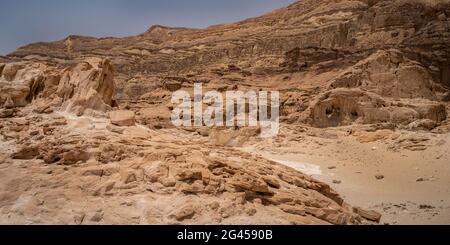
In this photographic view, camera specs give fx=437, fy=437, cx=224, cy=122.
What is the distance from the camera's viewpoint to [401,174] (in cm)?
1313

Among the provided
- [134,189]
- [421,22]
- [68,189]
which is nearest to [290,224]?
[134,189]

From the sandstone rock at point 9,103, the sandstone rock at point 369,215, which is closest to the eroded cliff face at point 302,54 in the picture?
the sandstone rock at point 9,103

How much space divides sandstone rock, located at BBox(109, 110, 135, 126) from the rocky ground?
2 centimetres

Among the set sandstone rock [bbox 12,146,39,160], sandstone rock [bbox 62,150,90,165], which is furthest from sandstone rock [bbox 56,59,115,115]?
sandstone rock [bbox 62,150,90,165]

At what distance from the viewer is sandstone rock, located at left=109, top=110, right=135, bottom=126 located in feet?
29.0

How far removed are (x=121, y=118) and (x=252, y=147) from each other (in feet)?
30.7

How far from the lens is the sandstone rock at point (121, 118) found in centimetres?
883

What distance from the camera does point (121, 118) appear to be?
352 inches

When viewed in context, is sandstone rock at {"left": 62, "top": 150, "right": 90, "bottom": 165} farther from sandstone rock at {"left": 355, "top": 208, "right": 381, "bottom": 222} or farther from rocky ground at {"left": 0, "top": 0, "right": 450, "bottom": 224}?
sandstone rock at {"left": 355, "top": 208, "right": 381, "bottom": 222}

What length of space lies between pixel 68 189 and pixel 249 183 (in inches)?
→ 107

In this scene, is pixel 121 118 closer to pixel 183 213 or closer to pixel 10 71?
pixel 183 213

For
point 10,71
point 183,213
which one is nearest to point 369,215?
point 183,213

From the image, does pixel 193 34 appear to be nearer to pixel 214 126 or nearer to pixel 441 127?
pixel 214 126
